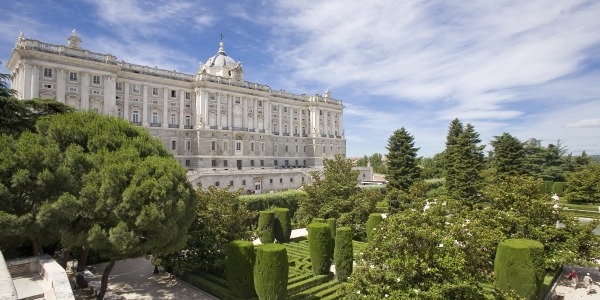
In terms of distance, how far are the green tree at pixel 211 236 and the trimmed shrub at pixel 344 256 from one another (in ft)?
13.1

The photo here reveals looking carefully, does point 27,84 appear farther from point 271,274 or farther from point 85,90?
point 271,274

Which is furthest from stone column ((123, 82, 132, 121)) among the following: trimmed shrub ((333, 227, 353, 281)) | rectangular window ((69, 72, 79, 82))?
trimmed shrub ((333, 227, 353, 281))

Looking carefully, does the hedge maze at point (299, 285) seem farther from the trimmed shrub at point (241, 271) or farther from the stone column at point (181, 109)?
the stone column at point (181, 109)

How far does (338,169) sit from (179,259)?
13438mm

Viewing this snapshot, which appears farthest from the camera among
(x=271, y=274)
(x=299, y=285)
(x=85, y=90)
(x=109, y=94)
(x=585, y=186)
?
(x=109, y=94)

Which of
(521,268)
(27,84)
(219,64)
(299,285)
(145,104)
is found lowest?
(299,285)

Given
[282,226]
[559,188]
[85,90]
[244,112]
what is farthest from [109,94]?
[559,188]

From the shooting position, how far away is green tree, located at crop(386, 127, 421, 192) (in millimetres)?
32156

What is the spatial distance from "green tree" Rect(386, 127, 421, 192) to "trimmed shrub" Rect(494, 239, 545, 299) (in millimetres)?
19087

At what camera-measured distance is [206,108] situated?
47.6 meters

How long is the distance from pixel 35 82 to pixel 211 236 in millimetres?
31601

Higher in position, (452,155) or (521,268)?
(452,155)

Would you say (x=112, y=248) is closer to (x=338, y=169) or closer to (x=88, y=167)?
(x=88, y=167)

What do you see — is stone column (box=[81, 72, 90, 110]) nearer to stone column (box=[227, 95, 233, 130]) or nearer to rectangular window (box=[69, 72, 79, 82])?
rectangular window (box=[69, 72, 79, 82])
